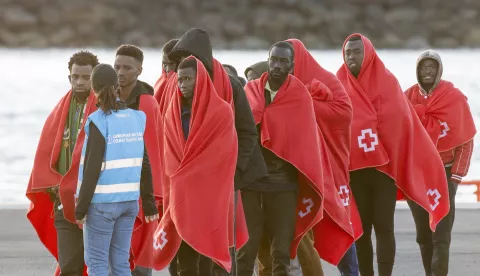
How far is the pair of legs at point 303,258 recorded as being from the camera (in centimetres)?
921

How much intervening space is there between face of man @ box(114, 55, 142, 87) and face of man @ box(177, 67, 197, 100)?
0.63m

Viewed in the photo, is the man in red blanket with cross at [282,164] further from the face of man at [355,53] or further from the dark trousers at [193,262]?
the face of man at [355,53]

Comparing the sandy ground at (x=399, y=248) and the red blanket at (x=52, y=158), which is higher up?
the red blanket at (x=52, y=158)

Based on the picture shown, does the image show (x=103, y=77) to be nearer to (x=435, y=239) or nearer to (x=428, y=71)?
(x=428, y=71)

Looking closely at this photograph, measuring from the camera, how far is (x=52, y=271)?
10.7 m

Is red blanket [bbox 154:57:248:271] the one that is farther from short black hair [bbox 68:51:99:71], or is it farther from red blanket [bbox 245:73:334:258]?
red blanket [bbox 245:73:334:258]

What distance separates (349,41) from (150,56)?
14644cm

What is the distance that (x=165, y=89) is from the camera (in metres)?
9.42

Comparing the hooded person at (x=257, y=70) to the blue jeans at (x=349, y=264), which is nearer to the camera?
the blue jeans at (x=349, y=264)

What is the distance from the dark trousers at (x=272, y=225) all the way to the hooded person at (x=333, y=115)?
555 millimetres

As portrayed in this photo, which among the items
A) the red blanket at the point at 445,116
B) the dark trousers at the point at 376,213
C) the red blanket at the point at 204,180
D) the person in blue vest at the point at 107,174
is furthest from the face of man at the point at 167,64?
the red blanket at the point at 445,116

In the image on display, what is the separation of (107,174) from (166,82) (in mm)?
1969

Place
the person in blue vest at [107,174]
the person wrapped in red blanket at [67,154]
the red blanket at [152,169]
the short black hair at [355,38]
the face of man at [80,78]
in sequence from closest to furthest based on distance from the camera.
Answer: the person in blue vest at [107,174] → the person wrapped in red blanket at [67,154] → the face of man at [80,78] → the red blanket at [152,169] → the short black hair at [355,38]

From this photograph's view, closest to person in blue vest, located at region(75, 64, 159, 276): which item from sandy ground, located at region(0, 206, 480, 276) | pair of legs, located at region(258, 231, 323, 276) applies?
pair of legs, located at region(258, 231, 323, 276)
